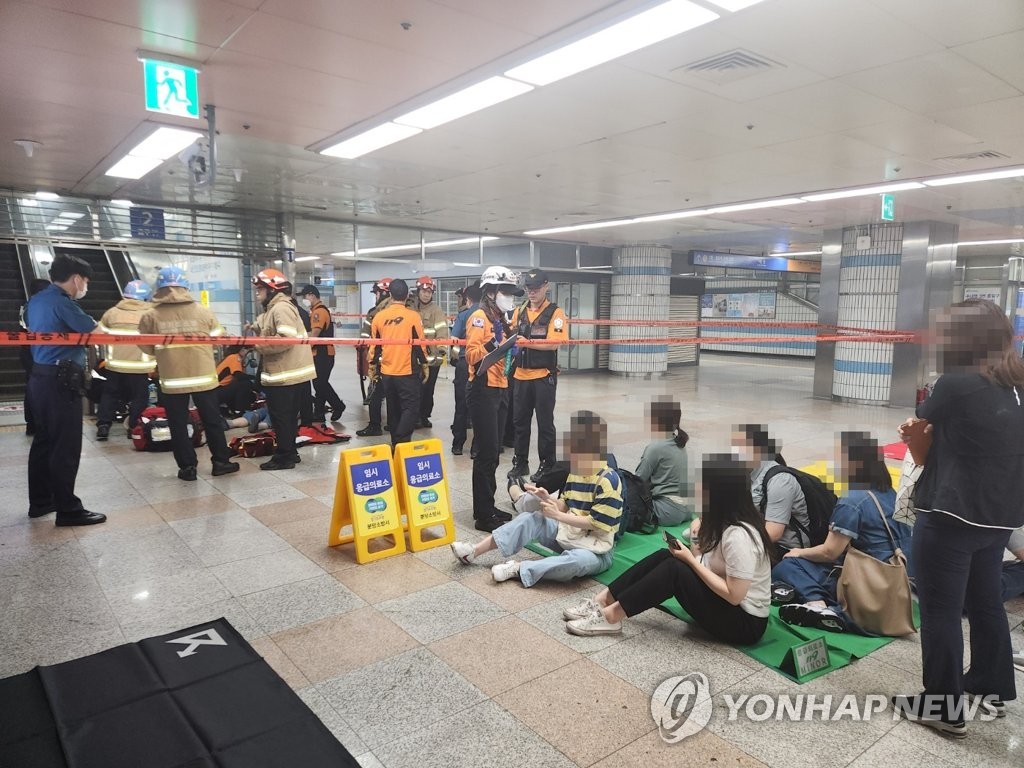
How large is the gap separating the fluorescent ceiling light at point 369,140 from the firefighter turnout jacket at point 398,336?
1489 mm

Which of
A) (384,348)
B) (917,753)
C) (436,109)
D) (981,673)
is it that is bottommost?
(917,753)

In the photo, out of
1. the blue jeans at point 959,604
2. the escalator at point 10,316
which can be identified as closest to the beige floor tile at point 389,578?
the blue jeans at point 959,604

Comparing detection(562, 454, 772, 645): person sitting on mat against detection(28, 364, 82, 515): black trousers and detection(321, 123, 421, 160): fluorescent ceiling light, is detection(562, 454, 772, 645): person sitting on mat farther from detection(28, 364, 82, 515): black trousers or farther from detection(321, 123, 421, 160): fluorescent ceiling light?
detection(321, 123, 421, 160): fluorescent ceiling light

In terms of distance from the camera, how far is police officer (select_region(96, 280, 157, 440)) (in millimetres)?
7148

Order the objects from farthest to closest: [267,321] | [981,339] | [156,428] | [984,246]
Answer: [984,246] < [156,428] < [267,321] < [981,339]

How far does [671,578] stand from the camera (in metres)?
3.02

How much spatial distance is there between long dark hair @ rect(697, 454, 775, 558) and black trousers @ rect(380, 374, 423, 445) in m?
3.57

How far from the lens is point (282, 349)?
5965mm

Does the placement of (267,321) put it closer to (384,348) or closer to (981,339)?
(384,348)

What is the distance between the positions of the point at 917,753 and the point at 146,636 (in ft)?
10.8

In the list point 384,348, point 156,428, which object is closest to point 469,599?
point 384,348

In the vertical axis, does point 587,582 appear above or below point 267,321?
below

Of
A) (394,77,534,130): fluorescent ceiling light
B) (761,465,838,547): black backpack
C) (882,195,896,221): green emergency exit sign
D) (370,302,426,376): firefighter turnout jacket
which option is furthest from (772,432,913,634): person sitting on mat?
(882,195,896,221): green emergency exit sign

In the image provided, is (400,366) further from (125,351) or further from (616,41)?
(125,351)
